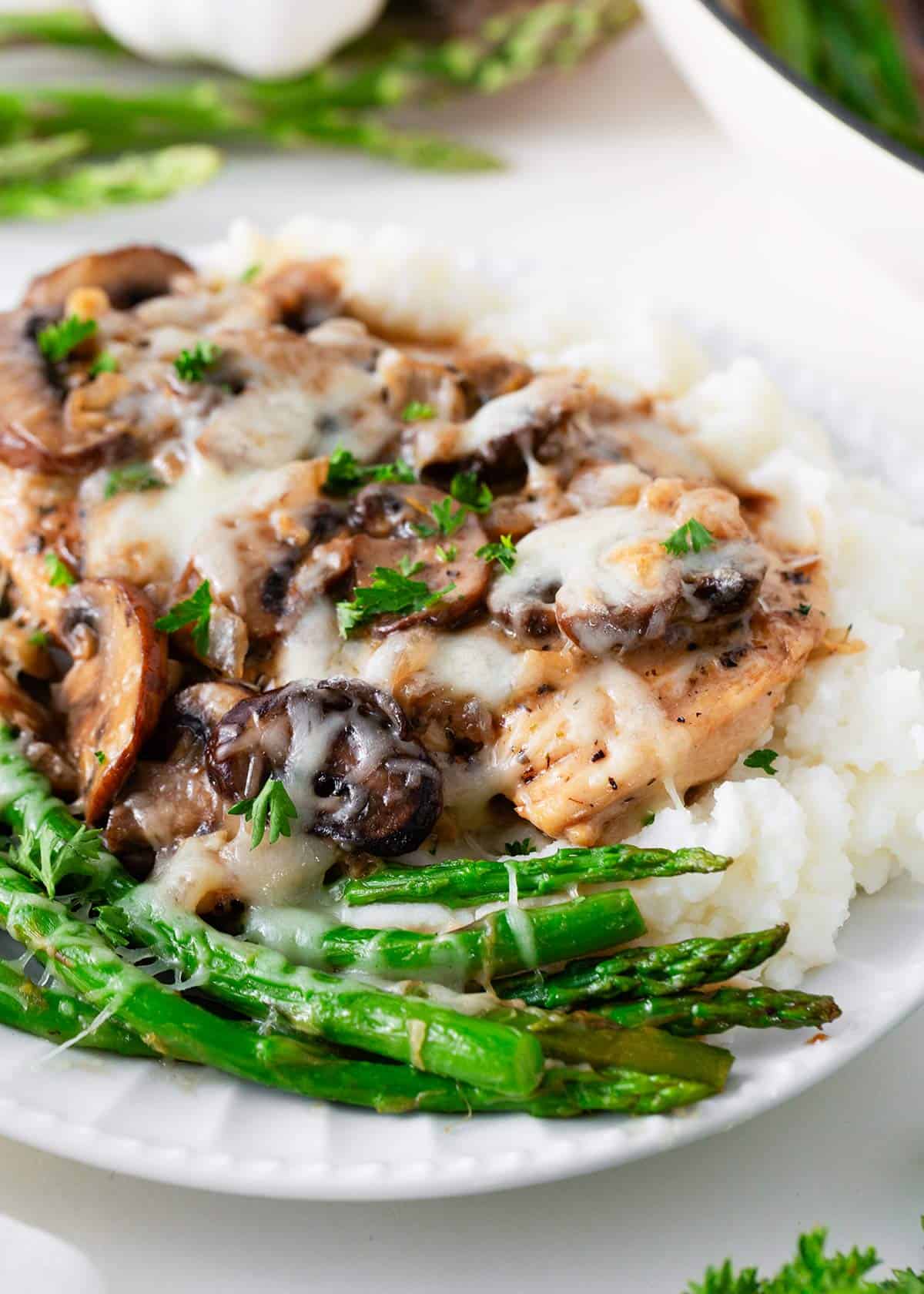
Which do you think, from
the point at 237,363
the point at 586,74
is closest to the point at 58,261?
the point at 237,363

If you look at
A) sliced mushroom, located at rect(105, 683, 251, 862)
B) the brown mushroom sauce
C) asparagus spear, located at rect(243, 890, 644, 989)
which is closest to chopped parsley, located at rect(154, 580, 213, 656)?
the brown mushroom sauce

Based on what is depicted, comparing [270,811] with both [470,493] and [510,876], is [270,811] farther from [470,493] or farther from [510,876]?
[470,493]

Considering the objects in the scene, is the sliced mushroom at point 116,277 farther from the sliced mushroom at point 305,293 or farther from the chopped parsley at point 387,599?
the chopped parsley at point 387,599

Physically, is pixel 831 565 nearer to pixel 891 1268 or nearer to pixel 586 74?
pixel 891 1268

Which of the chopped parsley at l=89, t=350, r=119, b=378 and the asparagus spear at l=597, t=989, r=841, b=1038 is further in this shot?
the chopped parsley at l=89, t=350, r=119, b=378

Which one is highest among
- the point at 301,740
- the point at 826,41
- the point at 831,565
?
the point at 826,41

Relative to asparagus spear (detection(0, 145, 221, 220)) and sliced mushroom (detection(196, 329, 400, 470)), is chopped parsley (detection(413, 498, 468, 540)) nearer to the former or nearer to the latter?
sliced mushroom (detection(196, 329, 400, 470))

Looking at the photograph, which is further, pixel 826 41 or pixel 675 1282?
pixel 826 41

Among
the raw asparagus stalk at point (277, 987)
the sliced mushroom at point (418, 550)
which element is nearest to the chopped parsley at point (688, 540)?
the sliced mushroom at point (418, 550)
